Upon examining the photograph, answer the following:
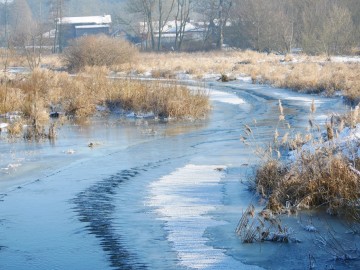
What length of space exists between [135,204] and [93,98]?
12045mm

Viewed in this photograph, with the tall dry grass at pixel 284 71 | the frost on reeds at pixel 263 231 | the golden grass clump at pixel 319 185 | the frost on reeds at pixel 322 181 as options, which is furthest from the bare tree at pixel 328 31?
the frost on reeds at pixel 263 231

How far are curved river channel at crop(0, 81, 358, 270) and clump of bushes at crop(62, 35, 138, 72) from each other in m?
22.7

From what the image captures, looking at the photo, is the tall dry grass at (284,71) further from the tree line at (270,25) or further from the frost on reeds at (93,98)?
the frost on reeds at (93,98)

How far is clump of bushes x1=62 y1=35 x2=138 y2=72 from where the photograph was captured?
38.3 metres

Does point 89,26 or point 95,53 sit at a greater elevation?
point 89,26

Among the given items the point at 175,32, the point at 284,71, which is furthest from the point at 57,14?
the point at 284,71

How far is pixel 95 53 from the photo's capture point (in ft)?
128

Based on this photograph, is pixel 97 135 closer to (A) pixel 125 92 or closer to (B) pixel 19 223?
(A) pixel 125 92

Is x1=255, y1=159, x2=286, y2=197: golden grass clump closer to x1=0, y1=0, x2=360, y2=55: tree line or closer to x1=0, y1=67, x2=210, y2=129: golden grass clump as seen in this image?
x1=0, y1=67, x2=210, y2=129: golden grass clump

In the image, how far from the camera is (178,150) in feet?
44.3

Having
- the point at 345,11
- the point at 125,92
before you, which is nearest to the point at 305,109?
the point at 125,92

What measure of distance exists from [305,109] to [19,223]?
547 inches

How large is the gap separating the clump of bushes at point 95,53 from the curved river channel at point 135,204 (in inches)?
895

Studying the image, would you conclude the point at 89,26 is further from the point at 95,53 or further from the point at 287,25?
the point at 95,53
